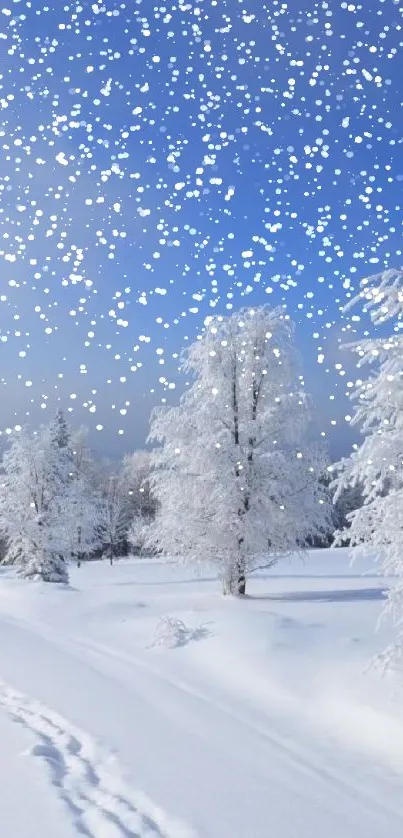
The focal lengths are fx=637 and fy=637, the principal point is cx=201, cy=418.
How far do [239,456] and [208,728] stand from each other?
10.9m

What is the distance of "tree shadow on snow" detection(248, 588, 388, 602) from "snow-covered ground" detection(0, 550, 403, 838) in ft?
5.17

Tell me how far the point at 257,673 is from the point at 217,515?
741 cm

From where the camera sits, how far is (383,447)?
8.55 meters

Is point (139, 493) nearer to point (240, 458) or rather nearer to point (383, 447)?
point (240, 458)

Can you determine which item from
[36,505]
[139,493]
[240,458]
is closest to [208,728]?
[240,458]

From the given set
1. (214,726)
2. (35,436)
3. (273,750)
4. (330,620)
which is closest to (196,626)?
(330,620)

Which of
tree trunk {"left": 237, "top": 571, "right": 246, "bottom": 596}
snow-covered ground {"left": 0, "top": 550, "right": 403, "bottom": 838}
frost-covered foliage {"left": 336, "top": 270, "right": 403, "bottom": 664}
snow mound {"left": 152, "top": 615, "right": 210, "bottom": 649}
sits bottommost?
snow-covered ground {"left": 0, "top": 550, "right": 403, "bottom": 838}

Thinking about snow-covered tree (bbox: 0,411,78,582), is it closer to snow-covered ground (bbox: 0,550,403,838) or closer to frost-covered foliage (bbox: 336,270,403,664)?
snow-covered ground (bbox: 0,550,403,838)

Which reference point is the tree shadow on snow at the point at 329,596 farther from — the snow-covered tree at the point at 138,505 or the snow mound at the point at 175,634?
the snow-covered tree at the point at 138,505

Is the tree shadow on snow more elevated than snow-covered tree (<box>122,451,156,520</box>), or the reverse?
snow-covered tree (<box>122,451,156,520</box>)

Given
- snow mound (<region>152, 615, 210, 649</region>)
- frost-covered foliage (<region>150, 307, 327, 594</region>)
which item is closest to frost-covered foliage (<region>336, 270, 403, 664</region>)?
snow mound (<region>152, 615, 210, 649</region>)

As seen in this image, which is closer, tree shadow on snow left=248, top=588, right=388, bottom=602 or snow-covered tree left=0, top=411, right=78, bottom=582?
tree shadow on snow left=248, top=588, right=388, bottom=602

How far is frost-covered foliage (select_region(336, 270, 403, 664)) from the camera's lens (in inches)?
337

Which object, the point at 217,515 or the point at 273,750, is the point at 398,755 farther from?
the point at 217,515
